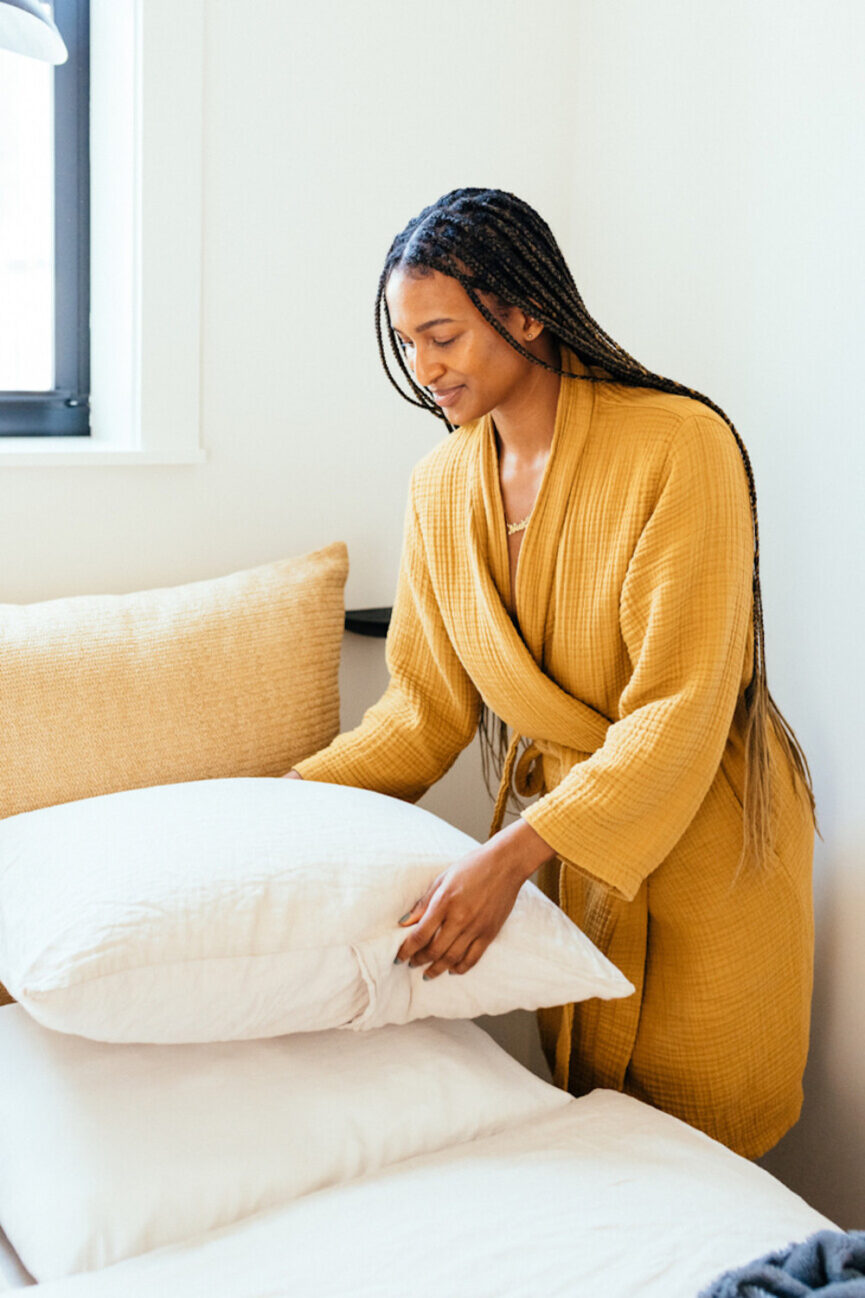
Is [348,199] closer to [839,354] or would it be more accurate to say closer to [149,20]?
[149,20]

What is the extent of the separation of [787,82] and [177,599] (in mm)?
964

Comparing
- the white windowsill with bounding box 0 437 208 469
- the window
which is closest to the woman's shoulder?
the white windowsill with bounding box 0 437 208 469

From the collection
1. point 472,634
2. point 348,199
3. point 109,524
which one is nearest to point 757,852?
point 472,634

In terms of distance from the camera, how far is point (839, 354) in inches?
60.2

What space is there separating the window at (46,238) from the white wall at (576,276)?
0.64ft

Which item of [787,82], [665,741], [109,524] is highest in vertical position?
[787,82]

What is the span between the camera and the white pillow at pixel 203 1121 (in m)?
1.06

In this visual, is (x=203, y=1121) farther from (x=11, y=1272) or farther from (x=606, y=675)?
(x=606, y=675)

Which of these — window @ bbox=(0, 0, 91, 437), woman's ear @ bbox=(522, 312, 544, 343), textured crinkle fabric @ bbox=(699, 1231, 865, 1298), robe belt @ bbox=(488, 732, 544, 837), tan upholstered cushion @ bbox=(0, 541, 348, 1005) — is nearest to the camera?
textured crinkle fabric @ bbox=(699, 1231, 865, 1298)

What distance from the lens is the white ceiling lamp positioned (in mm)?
1351

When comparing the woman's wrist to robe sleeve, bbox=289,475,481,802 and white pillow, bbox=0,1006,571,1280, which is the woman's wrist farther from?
robe sleeve, bbox=289,475,481,802

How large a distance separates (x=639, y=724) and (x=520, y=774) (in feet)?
1.03

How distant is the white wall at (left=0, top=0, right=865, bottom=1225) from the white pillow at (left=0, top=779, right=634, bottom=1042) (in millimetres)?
503

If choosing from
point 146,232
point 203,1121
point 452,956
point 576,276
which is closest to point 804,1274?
point 452,956
